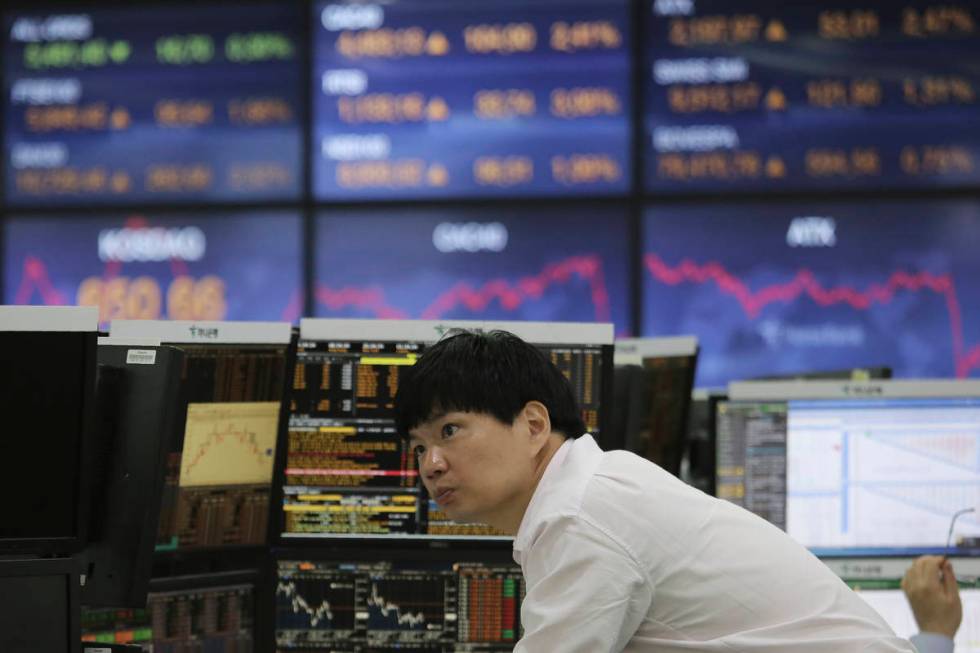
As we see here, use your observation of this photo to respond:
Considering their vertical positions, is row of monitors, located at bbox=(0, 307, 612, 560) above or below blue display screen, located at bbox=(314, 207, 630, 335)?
below

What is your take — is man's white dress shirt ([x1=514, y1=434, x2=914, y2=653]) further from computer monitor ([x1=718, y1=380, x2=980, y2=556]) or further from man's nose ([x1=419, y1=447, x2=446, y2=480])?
computer monitor ([x1=718, y1=380, x2=980, y2=556])

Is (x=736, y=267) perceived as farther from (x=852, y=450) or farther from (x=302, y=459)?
(x=302, y=459)

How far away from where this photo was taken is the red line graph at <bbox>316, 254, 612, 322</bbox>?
4.63 m

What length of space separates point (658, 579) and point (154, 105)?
3.83m

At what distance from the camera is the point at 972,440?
2.59m

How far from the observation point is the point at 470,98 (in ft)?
15.4

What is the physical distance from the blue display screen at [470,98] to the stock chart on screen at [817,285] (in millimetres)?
390

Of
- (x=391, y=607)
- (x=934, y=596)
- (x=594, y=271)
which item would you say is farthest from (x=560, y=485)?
(x=594, y=271)

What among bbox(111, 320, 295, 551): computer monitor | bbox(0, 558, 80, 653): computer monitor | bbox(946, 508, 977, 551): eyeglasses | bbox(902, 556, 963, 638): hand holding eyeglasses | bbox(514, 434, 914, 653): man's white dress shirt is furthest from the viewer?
bbox(946, 508, 977, 551): eyeglasses

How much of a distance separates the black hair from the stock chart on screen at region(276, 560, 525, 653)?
2.05 feet

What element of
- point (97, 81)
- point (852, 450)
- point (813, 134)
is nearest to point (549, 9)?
point (813, 134)

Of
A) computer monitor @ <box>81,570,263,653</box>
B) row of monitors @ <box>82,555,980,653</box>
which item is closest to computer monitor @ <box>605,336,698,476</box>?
row of monitors @ <box>82,555,980,653</box>

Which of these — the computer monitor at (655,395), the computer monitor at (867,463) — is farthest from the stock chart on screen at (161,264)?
the computer monitor at (867,463)

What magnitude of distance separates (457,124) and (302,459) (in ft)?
8.69
